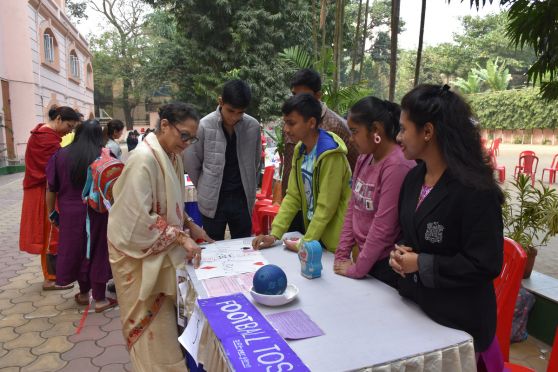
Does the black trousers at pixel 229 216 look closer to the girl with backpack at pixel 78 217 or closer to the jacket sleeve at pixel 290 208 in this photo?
the jacket sleeve at pixel 290 208

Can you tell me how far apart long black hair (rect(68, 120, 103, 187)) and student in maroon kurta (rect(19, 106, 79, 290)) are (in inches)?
19.8

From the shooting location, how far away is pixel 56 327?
3189 millimetres

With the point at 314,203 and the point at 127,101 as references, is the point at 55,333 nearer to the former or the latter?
the point at 314,203

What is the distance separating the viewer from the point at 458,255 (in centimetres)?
133

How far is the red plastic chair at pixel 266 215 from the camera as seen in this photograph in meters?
4.84

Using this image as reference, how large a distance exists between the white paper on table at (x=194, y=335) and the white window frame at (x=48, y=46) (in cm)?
1754

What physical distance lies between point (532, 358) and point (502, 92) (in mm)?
22880

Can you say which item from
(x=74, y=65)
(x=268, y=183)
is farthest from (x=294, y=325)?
(x=74, y=65)

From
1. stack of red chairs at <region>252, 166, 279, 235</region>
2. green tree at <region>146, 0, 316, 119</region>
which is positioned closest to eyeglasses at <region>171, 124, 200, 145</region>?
stack of red chairs at <region>252, 166, 279, 235</region>

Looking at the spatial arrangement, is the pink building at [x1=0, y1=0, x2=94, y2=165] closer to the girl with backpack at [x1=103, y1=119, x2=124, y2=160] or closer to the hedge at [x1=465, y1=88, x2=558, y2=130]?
the girl with backpack at [x1=103, y1=119, x2=124, y2=160]

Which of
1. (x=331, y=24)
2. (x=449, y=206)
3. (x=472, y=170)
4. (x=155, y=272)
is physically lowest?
(x=155, y=272)

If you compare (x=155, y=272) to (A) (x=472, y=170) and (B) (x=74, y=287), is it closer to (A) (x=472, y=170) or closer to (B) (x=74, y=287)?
(A) (x=472, y=170)

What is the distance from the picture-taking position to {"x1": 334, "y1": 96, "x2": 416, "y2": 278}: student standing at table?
67.3 inches

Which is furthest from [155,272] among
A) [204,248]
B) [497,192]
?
[497,192]
